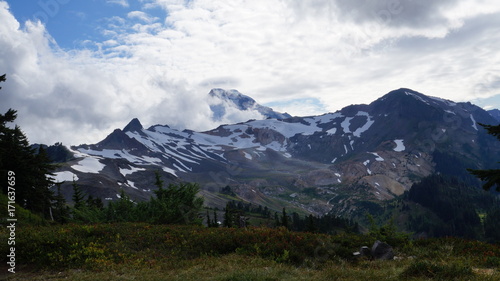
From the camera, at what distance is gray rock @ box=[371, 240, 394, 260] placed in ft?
53.8

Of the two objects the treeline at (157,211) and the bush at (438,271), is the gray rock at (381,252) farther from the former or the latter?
the treeline at (157,211)

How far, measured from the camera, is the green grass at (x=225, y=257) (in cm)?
1314

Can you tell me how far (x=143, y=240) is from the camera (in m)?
19.2

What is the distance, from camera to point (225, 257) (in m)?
16.6

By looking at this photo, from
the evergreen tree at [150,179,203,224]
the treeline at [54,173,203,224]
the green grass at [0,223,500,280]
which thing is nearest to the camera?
the green grass at [0,223,500,280]

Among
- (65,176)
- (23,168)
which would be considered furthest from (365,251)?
(65,176)

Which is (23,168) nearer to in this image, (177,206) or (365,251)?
(177,206)

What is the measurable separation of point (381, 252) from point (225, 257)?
25.1 feet

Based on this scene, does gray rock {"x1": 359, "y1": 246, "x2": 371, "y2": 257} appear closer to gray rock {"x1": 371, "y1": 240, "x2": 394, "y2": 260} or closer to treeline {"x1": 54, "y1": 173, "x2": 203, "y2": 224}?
gray rock {"x1": 371, "y1": 240, "x2": 394, "y2": 260}

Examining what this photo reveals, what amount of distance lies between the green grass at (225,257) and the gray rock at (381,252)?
1.72 ft

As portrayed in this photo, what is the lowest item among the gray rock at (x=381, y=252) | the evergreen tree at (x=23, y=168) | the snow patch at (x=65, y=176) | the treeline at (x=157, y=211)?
the gray rock at (x=381, y=252)

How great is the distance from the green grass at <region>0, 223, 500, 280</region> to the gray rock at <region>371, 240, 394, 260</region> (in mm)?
525

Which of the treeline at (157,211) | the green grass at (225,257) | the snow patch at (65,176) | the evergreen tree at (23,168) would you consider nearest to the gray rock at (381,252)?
the green grass at (225,257)

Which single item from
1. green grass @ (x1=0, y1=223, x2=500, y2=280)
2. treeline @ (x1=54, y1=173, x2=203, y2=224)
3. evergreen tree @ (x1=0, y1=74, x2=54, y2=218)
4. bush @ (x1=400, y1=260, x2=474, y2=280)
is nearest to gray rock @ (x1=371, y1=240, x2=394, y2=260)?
green grass @ (x1=0, y1=223, x2=500, y2=280)
